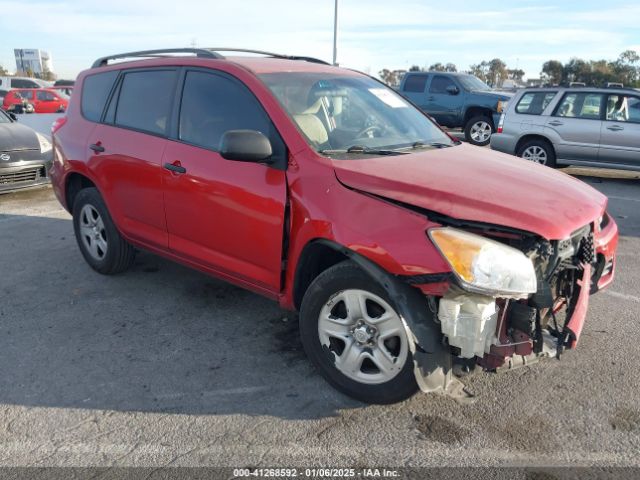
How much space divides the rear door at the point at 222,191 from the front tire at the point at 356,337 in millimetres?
421

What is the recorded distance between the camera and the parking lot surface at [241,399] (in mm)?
2631

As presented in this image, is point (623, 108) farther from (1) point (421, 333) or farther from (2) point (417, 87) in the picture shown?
(1) point (421, 333)

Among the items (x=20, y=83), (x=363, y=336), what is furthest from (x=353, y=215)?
(x=20, y=83)

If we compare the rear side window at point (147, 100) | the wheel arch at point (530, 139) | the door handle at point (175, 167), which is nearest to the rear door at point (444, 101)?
the wheel arch at point (530, 139)

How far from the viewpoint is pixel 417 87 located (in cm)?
1616

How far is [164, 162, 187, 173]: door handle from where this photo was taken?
3744mm

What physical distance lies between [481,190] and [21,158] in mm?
7738

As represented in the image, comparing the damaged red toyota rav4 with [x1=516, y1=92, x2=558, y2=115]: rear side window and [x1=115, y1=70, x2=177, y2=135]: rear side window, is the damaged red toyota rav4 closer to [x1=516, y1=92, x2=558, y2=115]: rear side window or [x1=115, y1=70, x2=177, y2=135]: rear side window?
[x1=115, y1=70, x2=177, y2=135]: rear side window

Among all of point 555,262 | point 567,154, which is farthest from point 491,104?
point 555,262

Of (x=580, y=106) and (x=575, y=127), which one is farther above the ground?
(x=580, y=106)

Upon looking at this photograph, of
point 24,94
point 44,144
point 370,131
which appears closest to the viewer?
point 370,131

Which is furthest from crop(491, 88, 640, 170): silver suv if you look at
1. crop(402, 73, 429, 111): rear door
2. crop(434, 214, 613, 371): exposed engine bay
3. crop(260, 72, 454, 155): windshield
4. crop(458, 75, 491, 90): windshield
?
crop(434, 214, 613, 371): exposed engine bay

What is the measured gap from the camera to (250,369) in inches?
133

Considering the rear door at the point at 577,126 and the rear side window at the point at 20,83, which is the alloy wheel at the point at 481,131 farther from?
the rear side window at the point at 20,83
